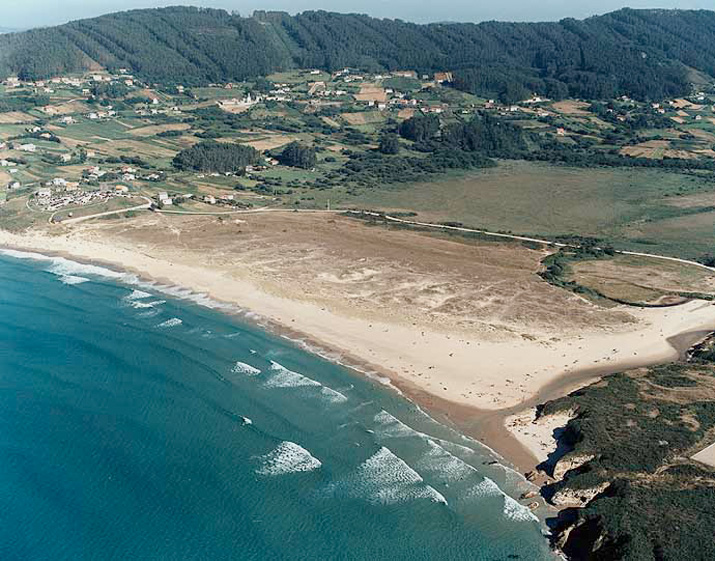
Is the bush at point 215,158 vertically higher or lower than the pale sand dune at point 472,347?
higher

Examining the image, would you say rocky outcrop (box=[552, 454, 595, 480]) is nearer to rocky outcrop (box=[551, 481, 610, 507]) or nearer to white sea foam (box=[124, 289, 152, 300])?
rocky outcrop (box=[551, 481, 610, 507])

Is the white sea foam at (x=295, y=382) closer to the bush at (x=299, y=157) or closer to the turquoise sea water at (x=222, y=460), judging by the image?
the turquoise sea water at (x=222, y=460)

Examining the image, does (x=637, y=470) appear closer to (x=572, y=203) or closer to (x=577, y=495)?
(x=577, y=495)

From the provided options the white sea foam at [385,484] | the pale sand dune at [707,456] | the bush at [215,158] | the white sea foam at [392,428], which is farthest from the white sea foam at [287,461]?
the bush at [215,158]

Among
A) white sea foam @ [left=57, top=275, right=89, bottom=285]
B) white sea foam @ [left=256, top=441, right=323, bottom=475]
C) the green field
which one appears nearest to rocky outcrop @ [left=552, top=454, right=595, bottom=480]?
white sea foam @ [left=256, top=441, right=323, bottom=475]

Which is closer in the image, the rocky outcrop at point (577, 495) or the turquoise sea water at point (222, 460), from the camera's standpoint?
the turquoise sea water at point (222, 460)

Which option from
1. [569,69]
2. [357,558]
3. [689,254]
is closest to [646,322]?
[689,254]

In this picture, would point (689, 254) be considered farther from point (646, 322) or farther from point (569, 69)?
point (569, 69)
